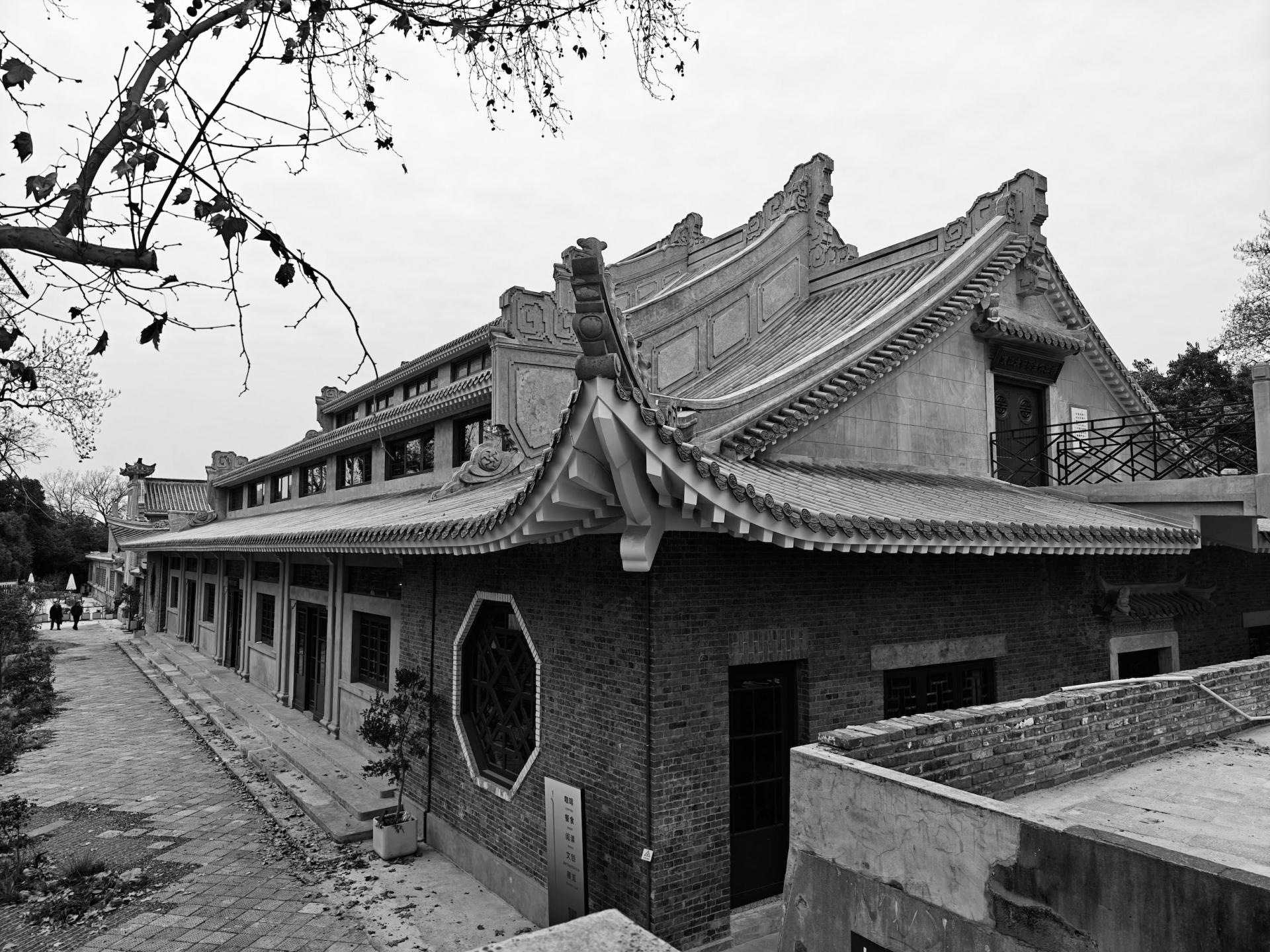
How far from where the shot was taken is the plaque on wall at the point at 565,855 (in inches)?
268

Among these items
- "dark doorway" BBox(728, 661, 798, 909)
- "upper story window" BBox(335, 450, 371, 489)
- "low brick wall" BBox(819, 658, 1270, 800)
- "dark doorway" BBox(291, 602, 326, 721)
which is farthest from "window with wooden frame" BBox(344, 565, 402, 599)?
"low brick wall" BBox(819, 658, 1270, 800)

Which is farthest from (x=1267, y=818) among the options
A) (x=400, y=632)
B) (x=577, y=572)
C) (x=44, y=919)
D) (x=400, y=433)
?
(x=400, y=433)

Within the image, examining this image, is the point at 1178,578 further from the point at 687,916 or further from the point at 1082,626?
the point at 687,916

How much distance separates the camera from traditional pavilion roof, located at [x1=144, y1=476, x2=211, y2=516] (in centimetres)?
4534

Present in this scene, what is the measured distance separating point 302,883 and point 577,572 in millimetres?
4746

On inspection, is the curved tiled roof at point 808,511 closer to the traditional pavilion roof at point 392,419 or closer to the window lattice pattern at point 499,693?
the window lattice pattern at point 499,693

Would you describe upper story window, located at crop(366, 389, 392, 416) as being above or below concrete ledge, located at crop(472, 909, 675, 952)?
above

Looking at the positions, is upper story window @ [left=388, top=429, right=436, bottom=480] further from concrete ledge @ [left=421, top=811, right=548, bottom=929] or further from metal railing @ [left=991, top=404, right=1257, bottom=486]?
metal railing @ [left=991, top=404, right=1257, bottom=486]

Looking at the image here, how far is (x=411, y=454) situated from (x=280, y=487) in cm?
1176

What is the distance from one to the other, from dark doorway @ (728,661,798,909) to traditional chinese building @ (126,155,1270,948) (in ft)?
0.10

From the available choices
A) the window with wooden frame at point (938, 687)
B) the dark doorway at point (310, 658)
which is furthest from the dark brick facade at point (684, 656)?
the dark doorway at point (310, 658)

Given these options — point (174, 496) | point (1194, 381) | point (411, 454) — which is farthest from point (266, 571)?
point (174, 496)

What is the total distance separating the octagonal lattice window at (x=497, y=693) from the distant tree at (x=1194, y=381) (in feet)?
75.3

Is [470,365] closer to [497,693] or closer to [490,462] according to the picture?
[490,462]
